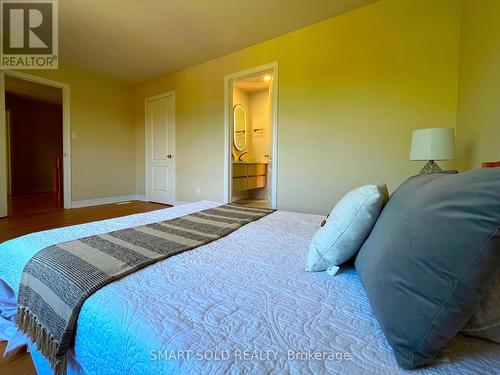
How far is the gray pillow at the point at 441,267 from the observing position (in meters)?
0.43

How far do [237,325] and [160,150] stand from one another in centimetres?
476

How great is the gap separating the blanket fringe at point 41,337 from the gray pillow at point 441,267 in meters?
0.90

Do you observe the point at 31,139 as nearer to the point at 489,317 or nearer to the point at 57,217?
the point at 57,217

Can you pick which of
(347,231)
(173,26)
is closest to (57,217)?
(173,26)

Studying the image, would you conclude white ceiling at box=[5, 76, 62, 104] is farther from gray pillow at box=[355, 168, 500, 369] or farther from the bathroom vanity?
gray pillow at box=[355, 168, 500, 369]

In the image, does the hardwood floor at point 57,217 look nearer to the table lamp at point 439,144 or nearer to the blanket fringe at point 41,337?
the blanket fringe at point 41,337

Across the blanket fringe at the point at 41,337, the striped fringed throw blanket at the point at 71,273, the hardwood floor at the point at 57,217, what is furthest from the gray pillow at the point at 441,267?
the hardwood floor at the point at 57,217

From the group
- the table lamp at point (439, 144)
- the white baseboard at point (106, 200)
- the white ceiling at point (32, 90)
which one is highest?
the white ceiling at point (32, 90)

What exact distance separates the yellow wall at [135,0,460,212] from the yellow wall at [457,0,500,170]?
220 millimetres

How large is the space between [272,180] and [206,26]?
2119mm

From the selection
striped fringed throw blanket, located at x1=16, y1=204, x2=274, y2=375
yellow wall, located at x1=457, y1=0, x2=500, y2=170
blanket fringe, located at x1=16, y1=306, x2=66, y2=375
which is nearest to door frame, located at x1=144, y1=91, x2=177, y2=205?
striped fringed throw blanket, located at x1=16, y1=204, x2=274, y2=375

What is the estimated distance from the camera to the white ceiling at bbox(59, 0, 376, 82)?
2.59 metres

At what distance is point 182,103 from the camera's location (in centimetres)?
440

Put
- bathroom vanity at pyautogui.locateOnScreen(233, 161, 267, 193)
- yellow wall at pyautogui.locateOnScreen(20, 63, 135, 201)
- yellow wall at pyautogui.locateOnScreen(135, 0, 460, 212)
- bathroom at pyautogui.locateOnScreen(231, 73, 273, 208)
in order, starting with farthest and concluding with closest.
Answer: bathroom at pyautogui.locateOnScreen(231, 73, 273, 208) < bathroom vanity at pyautogui.locateOnScreen(233, 161, 267, 193) < yellow wall at pyautogui.locateOnScreen(20, 63, 135, 201) < yellow wall at pyautogui.locateOnScreen(135, 0, 460, 212)
